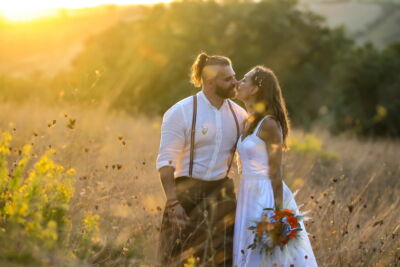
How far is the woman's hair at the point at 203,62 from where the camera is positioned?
169 inches

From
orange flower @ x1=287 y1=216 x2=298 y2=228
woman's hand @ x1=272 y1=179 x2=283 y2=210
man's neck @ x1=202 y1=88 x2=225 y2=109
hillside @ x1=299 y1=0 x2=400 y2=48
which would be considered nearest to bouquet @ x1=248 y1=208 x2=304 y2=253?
orange flower @ x1=287 y1=216 x2=298 y2=228

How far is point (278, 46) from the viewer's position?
2161 centimetres

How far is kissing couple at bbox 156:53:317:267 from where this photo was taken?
4000 millimetres

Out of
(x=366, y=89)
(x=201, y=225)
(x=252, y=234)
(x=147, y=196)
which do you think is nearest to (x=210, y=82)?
A: (x=201, y=225)

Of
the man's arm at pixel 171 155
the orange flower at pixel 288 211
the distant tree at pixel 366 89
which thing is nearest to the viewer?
the orange flower at pixel 288 211

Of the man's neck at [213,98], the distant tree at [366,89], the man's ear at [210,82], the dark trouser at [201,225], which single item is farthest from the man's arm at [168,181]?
the distant tree at [366,89]

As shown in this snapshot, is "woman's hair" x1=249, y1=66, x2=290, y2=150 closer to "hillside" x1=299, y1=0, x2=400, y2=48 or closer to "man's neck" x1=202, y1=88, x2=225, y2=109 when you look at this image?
"man's neck" x1=202, y1=88, x2=225, y2=109

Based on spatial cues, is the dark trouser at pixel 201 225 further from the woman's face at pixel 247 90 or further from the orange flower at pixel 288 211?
the woman's face at pixel 247 90

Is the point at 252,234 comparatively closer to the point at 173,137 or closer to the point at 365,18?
the point at 173,137

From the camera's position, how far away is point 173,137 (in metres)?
4.12

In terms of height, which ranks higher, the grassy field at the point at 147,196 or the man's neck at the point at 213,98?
the man's neck at the point at 213,98

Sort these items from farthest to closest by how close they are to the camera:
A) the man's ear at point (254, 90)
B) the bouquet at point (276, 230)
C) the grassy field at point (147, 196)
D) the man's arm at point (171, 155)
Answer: the grassy field at point (147, 196)
the man's ear at point (254, 90)
the man's arm at point (171, 155)
the bouquet at point (276, 230)

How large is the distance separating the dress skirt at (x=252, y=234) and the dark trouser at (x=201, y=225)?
0.12 metres

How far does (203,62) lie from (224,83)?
31 centimetres
